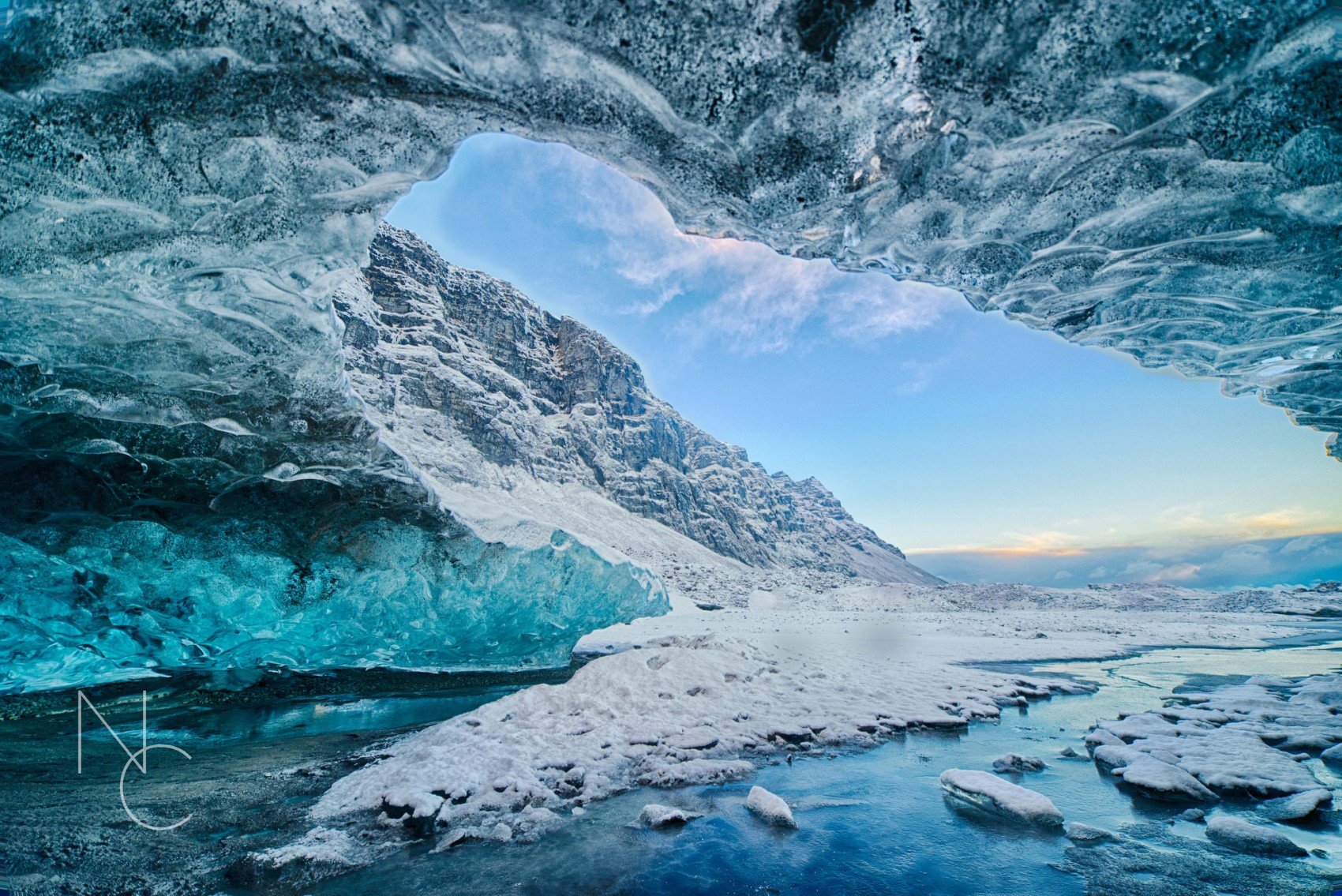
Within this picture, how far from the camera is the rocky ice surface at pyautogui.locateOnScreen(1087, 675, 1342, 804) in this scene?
11.8 feet

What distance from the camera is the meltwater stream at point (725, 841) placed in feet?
9.23

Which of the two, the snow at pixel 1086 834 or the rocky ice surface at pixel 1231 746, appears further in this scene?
the rocky ice surface at pixel 1231 746

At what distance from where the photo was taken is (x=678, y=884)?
2.86 metres

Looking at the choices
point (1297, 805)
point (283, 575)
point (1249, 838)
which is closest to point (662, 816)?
point (1249, 838)

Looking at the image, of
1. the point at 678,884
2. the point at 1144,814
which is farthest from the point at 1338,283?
the point at 678,884

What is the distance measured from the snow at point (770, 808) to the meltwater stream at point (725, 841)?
0.09 metres

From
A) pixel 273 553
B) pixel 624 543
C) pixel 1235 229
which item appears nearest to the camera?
pixel 1235 229

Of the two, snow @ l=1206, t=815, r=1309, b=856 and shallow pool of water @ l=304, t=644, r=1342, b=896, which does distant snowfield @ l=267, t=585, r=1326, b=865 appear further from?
snow @ l=1206, t=815, r=1309, b=856

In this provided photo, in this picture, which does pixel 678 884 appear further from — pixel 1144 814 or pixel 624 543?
pixel 624 543

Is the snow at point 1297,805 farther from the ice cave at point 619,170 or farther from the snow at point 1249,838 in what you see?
the snow at point 1249,838

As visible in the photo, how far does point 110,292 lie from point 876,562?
336 feet

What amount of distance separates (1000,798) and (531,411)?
62566 millimetres

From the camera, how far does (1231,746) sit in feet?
14.4

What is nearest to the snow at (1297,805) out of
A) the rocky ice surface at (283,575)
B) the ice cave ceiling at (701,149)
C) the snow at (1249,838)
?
the snow at (1249,838)
